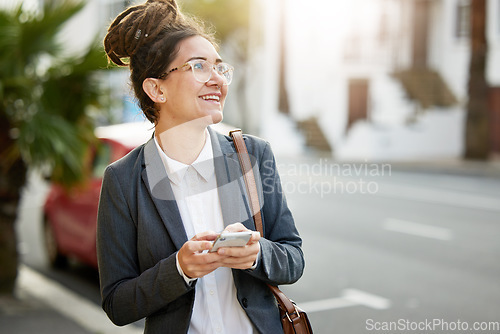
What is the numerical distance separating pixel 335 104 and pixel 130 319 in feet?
80.3

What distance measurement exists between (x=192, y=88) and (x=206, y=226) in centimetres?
42

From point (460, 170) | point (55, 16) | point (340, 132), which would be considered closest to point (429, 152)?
point (340, 132)

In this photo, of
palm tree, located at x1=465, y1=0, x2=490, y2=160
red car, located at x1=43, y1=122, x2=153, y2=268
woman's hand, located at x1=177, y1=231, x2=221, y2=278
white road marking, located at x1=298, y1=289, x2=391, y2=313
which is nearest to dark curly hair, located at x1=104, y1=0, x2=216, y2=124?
woman's hand, located at x1=177, y1=231, x2=221, y2=278

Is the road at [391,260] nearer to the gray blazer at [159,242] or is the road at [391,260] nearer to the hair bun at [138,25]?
the gray blazer at [159,242]

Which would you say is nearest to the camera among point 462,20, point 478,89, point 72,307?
point 72,307

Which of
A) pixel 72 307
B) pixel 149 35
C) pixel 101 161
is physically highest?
pixel 149 35

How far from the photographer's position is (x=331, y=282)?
6.88 metres

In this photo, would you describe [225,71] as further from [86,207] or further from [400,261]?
[400,261]

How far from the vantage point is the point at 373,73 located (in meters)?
25.8

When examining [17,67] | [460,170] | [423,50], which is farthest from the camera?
[423,50]

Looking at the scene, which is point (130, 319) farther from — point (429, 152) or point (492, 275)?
point (429, 152)

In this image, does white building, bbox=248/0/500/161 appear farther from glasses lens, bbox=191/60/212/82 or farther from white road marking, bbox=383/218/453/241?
glasses lens, bbox=191/60/212/82

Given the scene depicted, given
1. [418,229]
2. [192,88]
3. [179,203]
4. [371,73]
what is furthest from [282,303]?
[371,73]

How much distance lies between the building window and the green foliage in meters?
22.9
